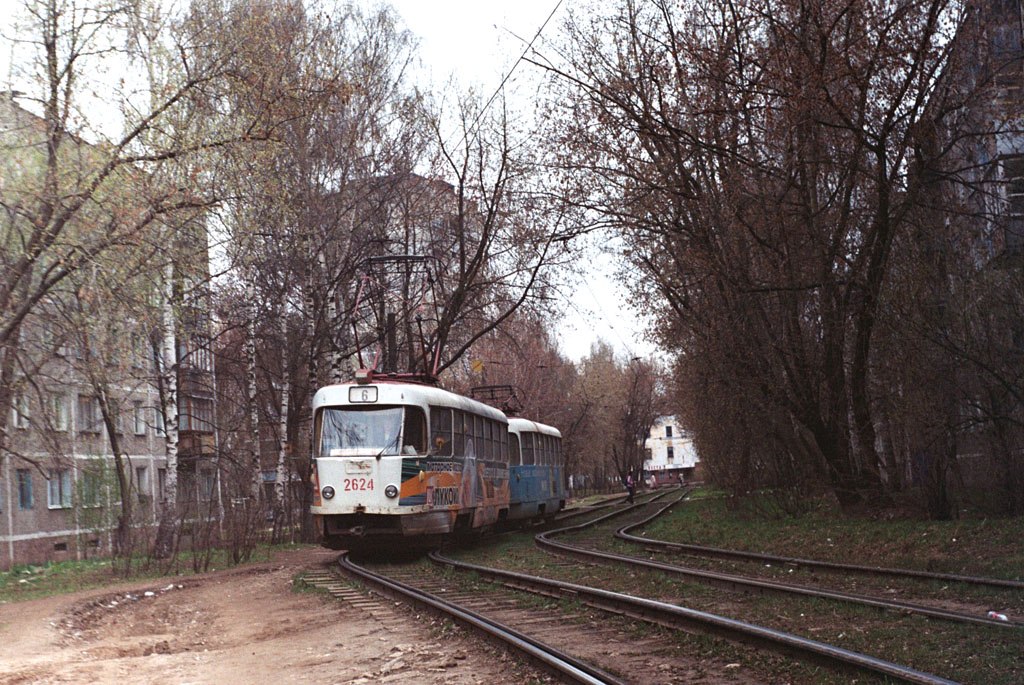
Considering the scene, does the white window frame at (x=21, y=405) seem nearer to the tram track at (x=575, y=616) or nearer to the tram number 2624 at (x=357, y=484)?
the tram number 2624 at (x=357, y=484)

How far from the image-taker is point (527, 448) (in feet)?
91.1

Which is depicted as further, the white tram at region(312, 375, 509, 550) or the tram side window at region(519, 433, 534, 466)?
the tram side window at region(519, 433, 534, 466)

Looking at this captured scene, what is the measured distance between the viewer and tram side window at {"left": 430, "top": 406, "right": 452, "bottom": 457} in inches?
711

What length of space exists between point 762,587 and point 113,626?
24.7 feet

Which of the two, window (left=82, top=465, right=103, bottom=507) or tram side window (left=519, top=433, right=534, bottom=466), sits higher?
tram side window (left=519, top=433, right=534, bottom=466)

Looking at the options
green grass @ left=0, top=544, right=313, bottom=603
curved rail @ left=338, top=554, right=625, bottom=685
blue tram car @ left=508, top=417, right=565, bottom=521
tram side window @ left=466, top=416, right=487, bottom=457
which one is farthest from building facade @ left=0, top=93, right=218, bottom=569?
blue tram car @ left=508, top=417, right=565, bottom=521

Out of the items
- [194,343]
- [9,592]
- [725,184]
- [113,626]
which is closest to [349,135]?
[194,343]

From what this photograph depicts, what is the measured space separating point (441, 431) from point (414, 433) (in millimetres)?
1000

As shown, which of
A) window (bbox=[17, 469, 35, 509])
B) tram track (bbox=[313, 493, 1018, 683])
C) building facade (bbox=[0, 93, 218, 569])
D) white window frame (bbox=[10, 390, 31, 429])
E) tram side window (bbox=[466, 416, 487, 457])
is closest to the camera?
tram track (bbox=[313, 493, 1018, 683])

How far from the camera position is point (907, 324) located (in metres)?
16.7

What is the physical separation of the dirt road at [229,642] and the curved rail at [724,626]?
1.74 m

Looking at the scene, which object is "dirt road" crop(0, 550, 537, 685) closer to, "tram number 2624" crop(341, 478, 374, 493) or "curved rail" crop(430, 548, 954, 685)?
"curved rail" crop(430, 548, 954, 685)

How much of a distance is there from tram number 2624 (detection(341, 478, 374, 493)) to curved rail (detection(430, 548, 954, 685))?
410cm

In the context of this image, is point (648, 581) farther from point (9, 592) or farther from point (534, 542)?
point (9, 592)
